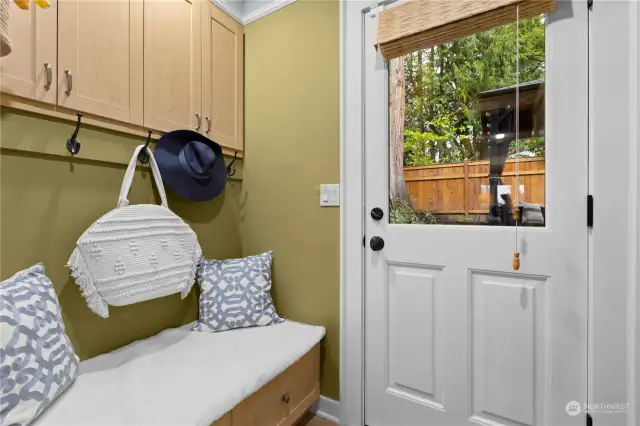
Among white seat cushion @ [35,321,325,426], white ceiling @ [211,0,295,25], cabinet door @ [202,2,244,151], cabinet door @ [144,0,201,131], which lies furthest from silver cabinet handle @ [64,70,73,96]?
white seat cushion @ [35,321,325,426]

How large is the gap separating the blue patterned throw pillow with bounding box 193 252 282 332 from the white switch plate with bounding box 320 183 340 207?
0.49 m

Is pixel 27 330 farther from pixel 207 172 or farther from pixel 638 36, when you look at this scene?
pixel 638 36

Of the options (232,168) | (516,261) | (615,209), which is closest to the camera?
(615,209)

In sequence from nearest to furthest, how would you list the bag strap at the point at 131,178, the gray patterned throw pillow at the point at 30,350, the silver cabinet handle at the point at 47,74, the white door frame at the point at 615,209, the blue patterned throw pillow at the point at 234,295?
1. the gray patterned throw pillow at the point at 30,350
2. the white door frame at the point at 615,209
3. the silver cabinet handle at the point at 47,74
4. the bag strap at the point at 131,178
5. the blue patterned throw pillow at the point at 234,295

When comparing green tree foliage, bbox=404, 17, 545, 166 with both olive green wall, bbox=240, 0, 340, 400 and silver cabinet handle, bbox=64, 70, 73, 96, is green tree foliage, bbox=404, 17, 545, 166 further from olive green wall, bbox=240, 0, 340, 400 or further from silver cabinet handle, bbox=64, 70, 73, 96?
silver cabinet handle, bbox=64, 70, 73, 96

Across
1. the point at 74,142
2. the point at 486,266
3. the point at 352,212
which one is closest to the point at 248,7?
the point at 74,142

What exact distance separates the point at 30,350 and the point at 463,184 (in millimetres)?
1629

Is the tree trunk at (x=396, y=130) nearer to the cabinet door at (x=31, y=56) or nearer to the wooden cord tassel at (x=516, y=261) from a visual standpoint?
the wooden cord tassel at (x=516, y=261)

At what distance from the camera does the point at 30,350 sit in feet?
3.01

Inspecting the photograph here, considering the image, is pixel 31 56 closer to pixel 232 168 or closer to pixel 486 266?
pixel 232 168

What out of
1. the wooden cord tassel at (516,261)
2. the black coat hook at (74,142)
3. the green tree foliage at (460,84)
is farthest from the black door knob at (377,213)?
the black coat hook at (74,142)

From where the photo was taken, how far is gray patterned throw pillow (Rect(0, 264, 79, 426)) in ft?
2.77

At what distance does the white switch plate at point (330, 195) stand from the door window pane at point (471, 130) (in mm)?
284

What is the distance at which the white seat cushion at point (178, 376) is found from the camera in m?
0.92
